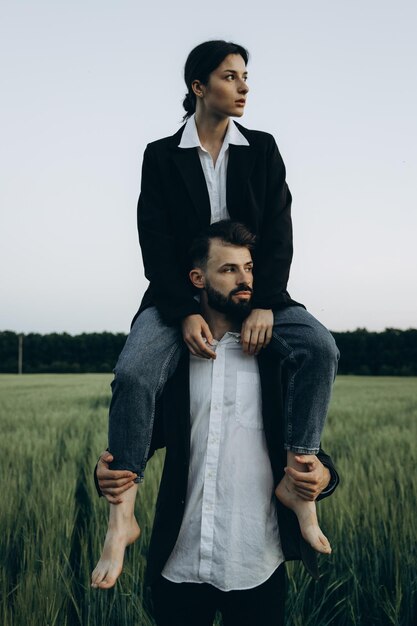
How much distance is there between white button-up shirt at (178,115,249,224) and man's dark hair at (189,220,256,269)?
0.17m

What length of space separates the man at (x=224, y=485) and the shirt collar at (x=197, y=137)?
382 mm

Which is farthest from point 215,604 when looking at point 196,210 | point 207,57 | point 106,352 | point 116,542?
point 106,352

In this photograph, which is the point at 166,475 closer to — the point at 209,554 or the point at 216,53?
the point at 209,554

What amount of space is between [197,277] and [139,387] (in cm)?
43

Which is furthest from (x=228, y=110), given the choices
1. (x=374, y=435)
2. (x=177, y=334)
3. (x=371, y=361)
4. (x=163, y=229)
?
(x=371, y=361)

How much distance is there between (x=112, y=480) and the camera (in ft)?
7.06

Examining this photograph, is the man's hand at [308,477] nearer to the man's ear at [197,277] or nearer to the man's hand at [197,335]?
the man's hand at [197,335]

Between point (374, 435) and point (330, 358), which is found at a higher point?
point (330, 358)

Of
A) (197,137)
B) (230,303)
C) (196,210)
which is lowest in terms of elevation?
(230,303)

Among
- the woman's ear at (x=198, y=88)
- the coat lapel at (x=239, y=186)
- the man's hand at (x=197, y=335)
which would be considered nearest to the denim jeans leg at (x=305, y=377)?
the man's hand at (x=197, y=335)

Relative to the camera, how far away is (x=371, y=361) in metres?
33.4

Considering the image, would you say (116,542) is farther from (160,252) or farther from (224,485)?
(160,252)

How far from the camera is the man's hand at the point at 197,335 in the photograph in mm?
2096

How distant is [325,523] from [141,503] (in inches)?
41.3
